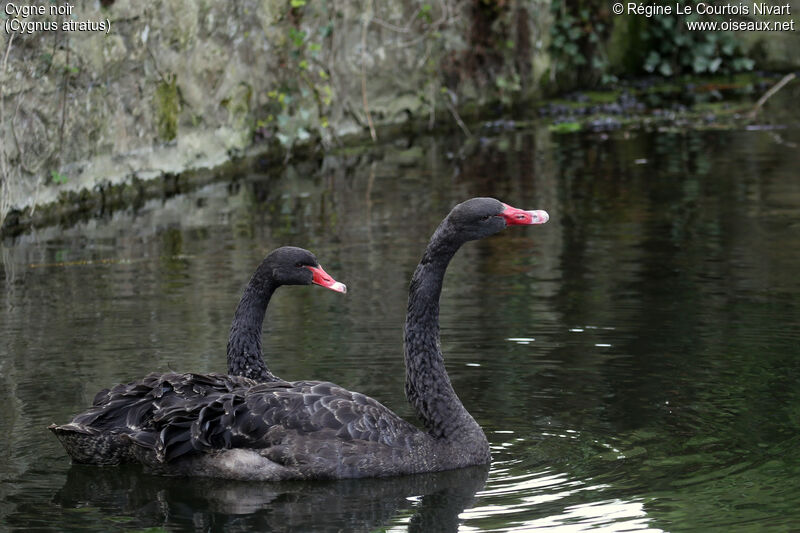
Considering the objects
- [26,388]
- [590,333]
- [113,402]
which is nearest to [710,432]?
[590,333]

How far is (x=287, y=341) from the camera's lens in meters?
8.74

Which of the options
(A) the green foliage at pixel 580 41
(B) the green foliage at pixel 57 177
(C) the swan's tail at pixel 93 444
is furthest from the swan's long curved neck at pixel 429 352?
(A) the green foliage at pixel 580 41

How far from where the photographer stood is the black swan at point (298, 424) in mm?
6309

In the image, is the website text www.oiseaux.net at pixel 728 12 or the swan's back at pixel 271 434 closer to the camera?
the swan's back at pixel 271 434

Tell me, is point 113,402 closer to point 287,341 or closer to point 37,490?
point 37,490

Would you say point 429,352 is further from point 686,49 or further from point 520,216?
point 686,49

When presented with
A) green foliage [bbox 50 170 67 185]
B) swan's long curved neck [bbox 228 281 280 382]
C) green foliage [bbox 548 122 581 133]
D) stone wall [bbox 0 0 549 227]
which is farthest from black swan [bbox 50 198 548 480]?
green foliage [bbox 548 122 581 133]

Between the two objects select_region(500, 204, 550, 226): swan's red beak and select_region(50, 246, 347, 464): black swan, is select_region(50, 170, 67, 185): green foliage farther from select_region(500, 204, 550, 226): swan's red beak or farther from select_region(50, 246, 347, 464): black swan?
select_region(500, 204, 550, 226): swan's red beak

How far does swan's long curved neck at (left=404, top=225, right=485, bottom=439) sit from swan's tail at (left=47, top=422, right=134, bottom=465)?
1371mm

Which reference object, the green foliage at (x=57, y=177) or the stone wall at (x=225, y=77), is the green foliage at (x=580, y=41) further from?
the green foliage at (x=57, y=177)

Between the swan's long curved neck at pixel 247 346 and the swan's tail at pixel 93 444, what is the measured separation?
97 centimetres

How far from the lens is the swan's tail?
6.44 metres

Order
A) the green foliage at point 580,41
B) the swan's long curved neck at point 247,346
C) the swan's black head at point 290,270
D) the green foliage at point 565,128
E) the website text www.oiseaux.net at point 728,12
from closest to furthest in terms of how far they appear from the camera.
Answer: the swan's long curved neck at point 247,346 < the swan's black head at point 290,270 < the green foliage at point 565,128 < the green foliage at point 580,41 < the website text www.oiseaux.net at point 728,12

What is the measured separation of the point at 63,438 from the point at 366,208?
747 centimetres
